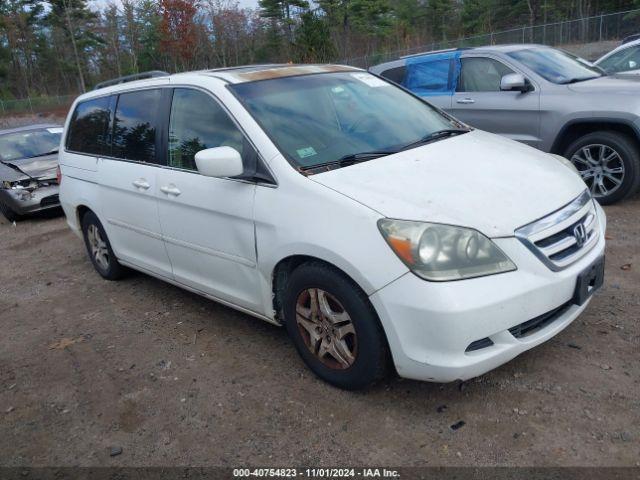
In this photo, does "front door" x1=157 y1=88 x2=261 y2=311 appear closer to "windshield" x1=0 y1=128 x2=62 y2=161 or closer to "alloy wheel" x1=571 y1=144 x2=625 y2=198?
"alloy wheel" x1=571 y1=144 x2=625 y2=198

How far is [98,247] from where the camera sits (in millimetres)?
5395

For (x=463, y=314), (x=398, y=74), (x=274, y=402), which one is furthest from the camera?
(x=398, y=74)

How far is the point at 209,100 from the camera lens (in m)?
3.71

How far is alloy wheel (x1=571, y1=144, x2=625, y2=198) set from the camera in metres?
5.86

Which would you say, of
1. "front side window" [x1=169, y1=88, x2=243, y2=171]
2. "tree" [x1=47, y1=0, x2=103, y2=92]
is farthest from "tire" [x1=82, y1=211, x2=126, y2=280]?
"tree" [x1=47, y1=0, x2=103, y2=92]

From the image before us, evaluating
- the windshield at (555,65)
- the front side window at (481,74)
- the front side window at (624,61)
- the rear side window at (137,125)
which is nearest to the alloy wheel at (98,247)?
the rear side window at (137,125)

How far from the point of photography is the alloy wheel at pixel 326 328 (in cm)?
298

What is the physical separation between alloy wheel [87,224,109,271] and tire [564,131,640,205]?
191 inches

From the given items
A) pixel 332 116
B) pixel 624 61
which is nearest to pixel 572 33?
pixel 624 61

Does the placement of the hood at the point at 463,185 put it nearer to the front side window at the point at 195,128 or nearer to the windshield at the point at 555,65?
the front side window at the point at 195,128

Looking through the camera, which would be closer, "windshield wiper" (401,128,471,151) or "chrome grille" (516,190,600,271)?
"chrome grille" (516,190,600,271)

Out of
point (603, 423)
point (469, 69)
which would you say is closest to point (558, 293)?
point (603, 423)

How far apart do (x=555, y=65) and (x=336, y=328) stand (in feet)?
17.1

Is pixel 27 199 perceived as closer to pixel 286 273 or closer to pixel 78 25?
pixel 286 273
